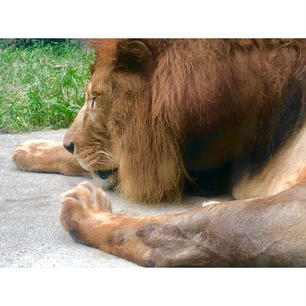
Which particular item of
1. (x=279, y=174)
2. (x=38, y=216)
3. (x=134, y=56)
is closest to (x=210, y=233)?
(x=279, y=174)

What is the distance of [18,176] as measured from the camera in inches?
62.2

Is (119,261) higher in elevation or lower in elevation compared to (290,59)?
lower

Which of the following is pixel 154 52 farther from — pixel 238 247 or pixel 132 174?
pixel 238 247

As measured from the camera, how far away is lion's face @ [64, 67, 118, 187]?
1.67 m

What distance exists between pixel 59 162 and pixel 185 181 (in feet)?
1.21

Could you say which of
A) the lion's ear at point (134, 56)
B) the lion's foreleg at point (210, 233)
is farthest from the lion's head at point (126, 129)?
the lion's foreleg at point (210, 233)

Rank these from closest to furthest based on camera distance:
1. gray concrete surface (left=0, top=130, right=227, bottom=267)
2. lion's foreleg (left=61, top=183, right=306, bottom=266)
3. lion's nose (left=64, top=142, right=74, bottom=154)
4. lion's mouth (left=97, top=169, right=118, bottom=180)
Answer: lion's foreleg (left=61, top=183, right=306, bottom=266) → gray concrete surface (left=0, top=130, right=227, bottom=267) → lion's mouth (left=97, top=169, right=118, bottom=180) → lion's nose (left=64, top=142, right=74, bottom=154)

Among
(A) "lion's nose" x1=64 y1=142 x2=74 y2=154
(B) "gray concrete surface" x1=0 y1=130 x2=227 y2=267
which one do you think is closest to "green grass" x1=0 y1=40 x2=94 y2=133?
(B) "gray concrete surface" x1=0 y1=130 x2=227 y2=267

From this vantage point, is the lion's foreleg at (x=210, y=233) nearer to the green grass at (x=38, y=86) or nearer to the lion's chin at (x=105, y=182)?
the lion's chin at (x=105, y=182)

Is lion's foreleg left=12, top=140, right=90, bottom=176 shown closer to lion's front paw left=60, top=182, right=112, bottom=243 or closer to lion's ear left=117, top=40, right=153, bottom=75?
lion's front paw left=60, top=182, right=112, bottom=243

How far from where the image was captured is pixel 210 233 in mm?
1332

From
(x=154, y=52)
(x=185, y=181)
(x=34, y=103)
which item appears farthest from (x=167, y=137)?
(x=34, y=103)
